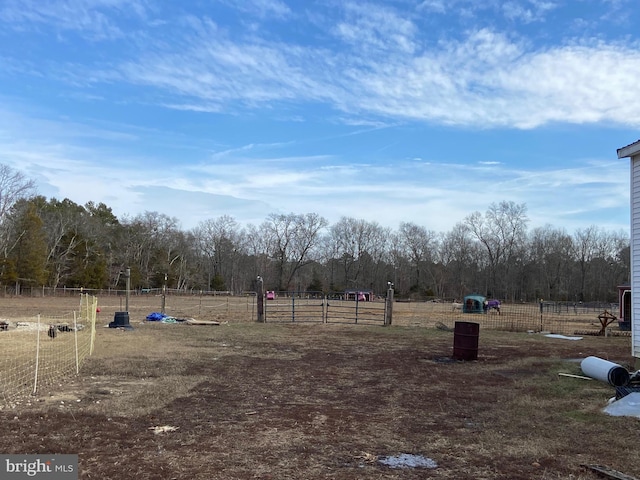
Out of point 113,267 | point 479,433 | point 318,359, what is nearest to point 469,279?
point 113,267

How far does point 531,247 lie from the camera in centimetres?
8500

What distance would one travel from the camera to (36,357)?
30.6ft

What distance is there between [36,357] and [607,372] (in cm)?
1011

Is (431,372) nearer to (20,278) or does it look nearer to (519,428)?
(519,428)

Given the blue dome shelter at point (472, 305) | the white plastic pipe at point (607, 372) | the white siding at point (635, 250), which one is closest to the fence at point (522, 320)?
the blue dome shelter at point (472, 305)

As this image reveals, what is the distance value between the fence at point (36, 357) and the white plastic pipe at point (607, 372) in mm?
9320

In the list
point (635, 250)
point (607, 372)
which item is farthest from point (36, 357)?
point (635, 250)

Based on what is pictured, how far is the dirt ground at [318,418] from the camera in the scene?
16.2 feet

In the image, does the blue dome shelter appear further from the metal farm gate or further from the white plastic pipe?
the white plastic pipe

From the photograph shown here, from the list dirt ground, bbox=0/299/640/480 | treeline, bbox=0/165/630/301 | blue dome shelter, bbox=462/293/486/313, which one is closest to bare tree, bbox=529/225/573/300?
treeline, bbox=0/165/630/301

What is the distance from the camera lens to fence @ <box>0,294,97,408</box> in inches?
315

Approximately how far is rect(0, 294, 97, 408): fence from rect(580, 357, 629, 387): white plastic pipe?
9.32 m

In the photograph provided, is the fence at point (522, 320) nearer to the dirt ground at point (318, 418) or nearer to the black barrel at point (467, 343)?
the black barrel at point (467, 343)

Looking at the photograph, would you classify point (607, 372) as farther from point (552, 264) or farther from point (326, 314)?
point (552, 264)
